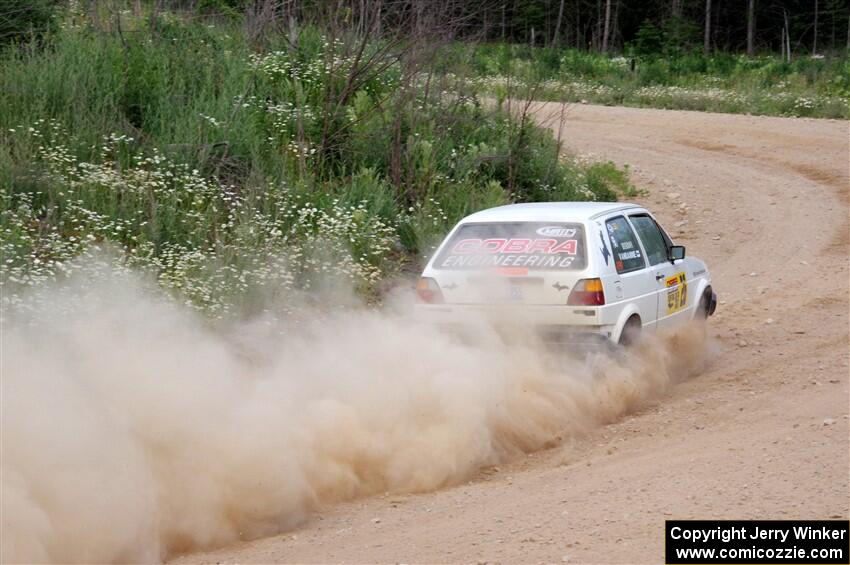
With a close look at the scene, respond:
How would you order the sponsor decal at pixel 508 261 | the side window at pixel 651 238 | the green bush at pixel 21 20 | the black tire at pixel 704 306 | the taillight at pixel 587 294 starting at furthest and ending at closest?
the green bush at pixel 21 20 < the black tire at pixel 704 306 < the side window at pixel 651 238 < the sponsor decal at pixel 508 261 < the taillight at pixel 587 294

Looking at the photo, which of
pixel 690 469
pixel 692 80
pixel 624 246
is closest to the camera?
pixel 690 469

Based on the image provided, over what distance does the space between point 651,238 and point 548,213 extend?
1396mm

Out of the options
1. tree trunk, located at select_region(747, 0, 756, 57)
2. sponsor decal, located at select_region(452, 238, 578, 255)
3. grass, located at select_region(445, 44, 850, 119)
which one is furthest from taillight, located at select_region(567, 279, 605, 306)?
tree trunk, located at select_region(747, 0, 756, 57)

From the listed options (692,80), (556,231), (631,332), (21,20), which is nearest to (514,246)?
(556,231)

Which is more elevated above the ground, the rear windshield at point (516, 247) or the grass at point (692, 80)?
the grass at point (692, 80)

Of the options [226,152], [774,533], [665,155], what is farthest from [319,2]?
[774,533]

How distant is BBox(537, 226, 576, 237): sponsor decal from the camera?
949cm

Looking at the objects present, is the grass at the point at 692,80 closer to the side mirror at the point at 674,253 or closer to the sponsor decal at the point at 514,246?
the side mirror at the point at 674,253

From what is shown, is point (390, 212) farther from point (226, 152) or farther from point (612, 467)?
point (612, 467)

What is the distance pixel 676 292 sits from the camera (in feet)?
35.2

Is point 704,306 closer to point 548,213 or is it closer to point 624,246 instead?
point 624,246

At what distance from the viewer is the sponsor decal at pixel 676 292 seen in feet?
34.6

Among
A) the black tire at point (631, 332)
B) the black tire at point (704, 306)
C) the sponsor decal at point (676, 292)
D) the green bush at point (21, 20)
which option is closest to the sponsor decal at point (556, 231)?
the black tire at point (631, 332)

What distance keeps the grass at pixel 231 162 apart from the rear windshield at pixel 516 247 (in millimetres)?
2019
